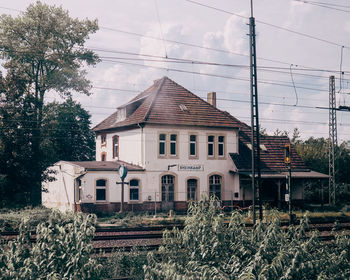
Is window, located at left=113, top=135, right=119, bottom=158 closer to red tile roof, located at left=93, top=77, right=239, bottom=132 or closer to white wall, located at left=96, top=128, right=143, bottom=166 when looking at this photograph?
white wall, located at left=96, top=128, right=143, bottom=166

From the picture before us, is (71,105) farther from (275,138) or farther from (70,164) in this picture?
(275,138)

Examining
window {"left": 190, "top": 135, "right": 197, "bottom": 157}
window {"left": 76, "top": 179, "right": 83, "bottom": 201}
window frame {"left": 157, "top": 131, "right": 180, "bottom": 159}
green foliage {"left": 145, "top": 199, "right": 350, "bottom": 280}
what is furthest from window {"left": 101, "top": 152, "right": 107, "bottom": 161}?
green foliage {"left": 145, "top": 199, "right": 350, "bottom": 280}

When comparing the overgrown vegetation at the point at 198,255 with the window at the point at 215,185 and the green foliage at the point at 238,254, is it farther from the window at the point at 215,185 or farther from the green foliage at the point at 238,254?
the window at the point at 215,185

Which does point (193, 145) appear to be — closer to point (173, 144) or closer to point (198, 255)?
point (173, 144)

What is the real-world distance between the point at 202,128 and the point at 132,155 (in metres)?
6.37

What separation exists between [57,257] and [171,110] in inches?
1090

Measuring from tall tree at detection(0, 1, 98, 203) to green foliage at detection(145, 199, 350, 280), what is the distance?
26471mm

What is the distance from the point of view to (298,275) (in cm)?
916

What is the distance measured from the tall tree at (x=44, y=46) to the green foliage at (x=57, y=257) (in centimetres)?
2590

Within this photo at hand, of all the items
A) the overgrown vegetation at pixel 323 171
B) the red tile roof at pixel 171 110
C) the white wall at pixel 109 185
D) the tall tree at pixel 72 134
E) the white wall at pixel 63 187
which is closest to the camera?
the white wall at pixel 109 185

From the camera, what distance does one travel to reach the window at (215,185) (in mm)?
37294

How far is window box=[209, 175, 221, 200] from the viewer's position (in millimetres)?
37294

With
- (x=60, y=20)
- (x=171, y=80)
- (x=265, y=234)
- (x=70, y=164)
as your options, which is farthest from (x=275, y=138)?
(x=265, y=234)

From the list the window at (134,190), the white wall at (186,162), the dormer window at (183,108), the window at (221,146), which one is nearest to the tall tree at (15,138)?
the window at (134,190)
